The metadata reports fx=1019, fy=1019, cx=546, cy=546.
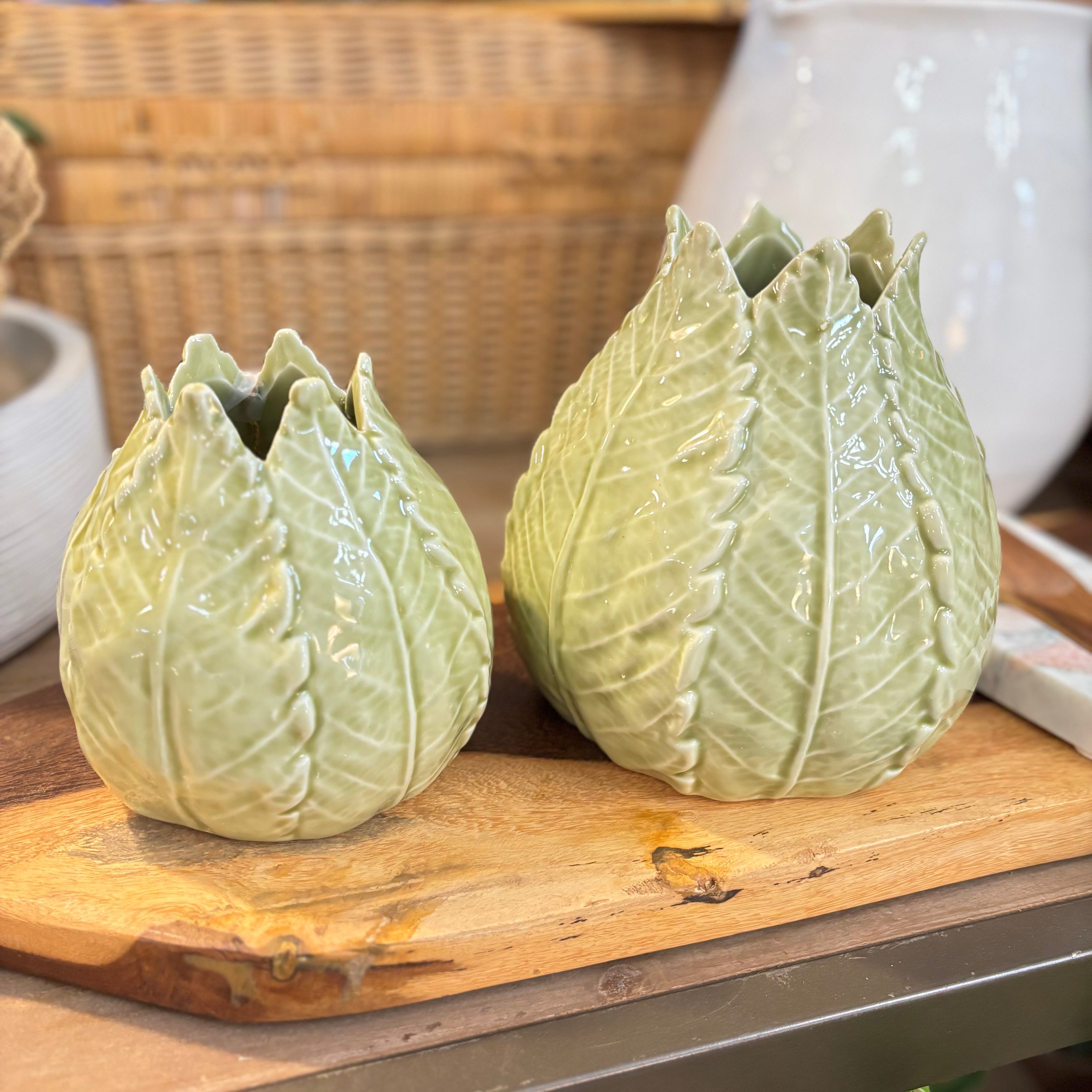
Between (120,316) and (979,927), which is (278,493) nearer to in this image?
(979,927)

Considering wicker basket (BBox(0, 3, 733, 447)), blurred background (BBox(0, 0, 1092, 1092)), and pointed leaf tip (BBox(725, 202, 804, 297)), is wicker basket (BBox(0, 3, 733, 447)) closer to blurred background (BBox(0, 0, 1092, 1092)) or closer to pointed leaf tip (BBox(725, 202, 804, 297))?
blurred background (BBox(0, 0, 1092, 1092))

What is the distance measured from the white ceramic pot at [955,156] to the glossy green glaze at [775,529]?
0.29 meters

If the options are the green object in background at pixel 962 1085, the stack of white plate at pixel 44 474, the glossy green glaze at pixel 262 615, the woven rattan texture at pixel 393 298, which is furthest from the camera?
the woven rattan texture at pixel 393 298

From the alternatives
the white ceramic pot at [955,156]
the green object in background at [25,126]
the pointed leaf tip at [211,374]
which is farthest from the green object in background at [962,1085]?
the green object in background at [25,126]

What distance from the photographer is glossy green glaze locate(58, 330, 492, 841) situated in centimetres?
31

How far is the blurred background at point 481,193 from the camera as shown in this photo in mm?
616

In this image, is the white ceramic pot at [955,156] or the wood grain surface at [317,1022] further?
the white ceramic pot at [955,156]

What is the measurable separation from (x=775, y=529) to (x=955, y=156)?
0.41 meters

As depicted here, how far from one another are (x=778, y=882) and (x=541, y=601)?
0.43ft

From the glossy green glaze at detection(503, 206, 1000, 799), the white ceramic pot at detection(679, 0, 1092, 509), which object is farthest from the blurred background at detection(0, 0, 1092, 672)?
the glossy green glaze at detection(503, 206, 1000, 799)

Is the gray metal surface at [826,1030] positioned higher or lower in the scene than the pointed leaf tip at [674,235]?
lower

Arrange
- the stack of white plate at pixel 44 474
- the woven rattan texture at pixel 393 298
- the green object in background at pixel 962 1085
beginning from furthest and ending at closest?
1. the woven rattan texture at pixel 393 298
2. the green object in background at pixel 962 1085
3. the stack of white plate at pixel 44 474

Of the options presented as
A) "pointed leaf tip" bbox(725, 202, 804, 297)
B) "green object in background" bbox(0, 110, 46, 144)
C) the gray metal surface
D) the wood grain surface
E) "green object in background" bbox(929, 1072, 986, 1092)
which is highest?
"green object in background" bbox(0, 110, 46, 144)

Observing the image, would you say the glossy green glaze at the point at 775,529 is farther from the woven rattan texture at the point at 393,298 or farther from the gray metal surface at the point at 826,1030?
the woven rattan texture at the point at 393,298
